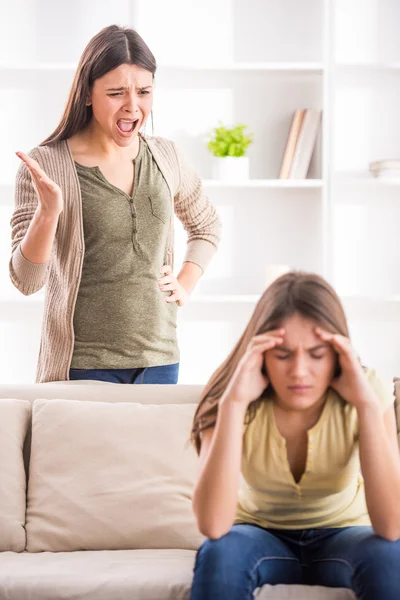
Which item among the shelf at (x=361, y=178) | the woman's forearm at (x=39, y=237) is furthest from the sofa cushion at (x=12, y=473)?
the shelf at (x=361, y=178)

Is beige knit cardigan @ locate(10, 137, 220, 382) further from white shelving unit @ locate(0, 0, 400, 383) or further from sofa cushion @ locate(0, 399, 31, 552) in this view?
white shelving unit @ locate(0, 0, 400, 383)

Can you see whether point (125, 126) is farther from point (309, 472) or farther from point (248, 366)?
point (309, 472)

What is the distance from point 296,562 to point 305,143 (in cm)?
237

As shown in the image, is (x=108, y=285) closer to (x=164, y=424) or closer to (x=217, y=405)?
(x=164, y=424)

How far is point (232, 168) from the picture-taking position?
3.75 meters

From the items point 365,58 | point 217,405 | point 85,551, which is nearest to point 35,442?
point 85,551

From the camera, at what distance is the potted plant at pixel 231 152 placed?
374 centimetres

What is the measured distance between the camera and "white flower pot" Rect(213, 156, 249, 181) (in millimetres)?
3744

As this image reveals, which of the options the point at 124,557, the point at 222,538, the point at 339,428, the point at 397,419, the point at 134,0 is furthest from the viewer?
the point at 134,0

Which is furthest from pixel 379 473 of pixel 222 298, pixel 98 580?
pixel 222 298

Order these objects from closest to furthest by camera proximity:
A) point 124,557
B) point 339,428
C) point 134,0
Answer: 1. point 339,428
2. point 124,557
3. point 134,0

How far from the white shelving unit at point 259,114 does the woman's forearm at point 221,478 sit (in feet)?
7.41

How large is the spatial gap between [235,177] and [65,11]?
1001 millimetres

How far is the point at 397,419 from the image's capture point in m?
2.15
